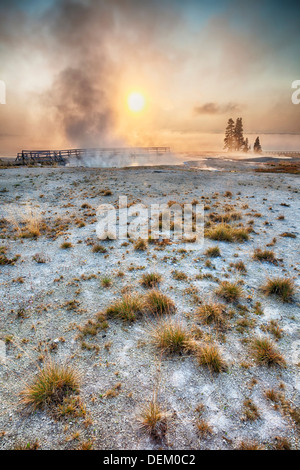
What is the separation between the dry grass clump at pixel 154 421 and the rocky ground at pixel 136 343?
7cm

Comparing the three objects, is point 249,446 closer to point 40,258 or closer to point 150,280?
point 150,280

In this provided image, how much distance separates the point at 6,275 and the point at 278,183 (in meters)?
27.0

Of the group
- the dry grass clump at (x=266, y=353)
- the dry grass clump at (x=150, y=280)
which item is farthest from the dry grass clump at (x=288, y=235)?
the dry grass clump at (x=266, y=353)

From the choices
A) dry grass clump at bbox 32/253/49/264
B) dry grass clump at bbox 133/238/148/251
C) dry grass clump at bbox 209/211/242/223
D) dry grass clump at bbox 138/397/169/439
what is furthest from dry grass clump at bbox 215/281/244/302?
dry grass clump at bbox 209/211/242/223

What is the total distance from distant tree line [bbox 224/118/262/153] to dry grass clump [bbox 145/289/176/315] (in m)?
113

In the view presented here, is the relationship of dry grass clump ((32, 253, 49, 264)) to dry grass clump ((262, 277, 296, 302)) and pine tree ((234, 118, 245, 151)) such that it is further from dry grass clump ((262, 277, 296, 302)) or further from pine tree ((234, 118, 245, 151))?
pine tree ((234, 118, 245, 151))

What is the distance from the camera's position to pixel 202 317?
5684mm

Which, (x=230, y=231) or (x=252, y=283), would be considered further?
(x=230, y=231)

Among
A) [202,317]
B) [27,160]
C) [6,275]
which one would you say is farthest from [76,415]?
[27,160]

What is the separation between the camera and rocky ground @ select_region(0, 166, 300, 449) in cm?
335

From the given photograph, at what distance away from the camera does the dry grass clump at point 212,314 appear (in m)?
5.55

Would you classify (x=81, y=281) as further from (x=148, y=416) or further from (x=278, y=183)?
(x=278, y=183)

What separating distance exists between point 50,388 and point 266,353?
4160mm
